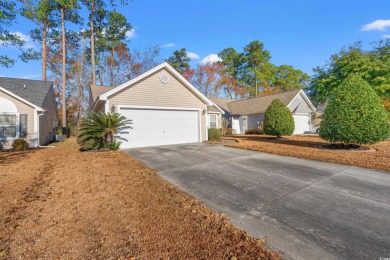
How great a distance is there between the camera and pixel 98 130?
32.3ft

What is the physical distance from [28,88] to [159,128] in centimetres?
1269

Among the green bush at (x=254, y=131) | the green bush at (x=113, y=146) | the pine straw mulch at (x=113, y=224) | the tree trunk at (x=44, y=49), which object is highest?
the tree trunk at (x=44, y=49)

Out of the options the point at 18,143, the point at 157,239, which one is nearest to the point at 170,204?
the point at 157,239

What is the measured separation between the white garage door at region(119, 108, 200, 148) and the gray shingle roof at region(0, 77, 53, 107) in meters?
8.82

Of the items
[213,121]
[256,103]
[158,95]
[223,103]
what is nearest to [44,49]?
[158,95]

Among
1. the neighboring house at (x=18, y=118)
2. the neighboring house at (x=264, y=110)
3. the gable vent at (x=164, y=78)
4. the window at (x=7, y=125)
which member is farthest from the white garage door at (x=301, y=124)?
the window at (x=7, y=125)

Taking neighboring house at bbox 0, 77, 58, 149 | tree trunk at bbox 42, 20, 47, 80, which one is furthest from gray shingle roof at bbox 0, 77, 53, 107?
tree trunk at bbox 42, 20, 47, 80

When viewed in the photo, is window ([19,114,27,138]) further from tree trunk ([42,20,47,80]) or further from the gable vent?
tree trunk ([42,20,47,80])

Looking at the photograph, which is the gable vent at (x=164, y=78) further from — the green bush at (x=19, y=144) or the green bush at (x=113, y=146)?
the green bush at (x=19, y=144)

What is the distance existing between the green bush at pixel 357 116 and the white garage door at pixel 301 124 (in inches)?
528

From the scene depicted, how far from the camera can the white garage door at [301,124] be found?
A: 2240 centimetres

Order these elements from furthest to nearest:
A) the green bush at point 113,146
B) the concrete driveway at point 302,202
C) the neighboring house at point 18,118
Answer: the neighboring house at point 18,118 < the green bush at point 113,146 < the concrete driveway at point 302,202

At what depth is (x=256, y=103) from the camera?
2392 cm

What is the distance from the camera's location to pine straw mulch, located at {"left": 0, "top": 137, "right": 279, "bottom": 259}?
7.97 feet
